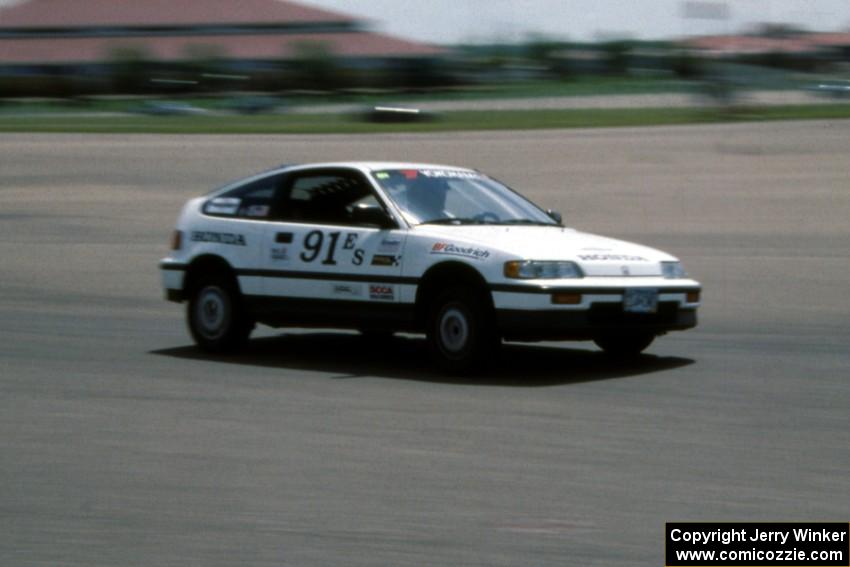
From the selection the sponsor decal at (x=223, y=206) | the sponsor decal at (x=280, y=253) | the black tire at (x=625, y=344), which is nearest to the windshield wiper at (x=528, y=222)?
the black tire at (x=625, y=344)

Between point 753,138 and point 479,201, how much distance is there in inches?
1128

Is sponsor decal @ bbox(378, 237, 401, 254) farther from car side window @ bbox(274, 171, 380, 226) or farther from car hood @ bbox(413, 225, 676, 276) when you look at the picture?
car side window @ bbox(274, 171, 380, 226)

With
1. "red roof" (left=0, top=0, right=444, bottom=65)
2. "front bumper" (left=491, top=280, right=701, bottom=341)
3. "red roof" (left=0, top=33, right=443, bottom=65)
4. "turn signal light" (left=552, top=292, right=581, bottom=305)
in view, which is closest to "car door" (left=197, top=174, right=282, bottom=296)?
"front bumper" (left=491, top=280, right=701, bottom=341)

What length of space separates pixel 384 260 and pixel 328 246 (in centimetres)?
56

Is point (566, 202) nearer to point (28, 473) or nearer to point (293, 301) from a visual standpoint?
point (293, 301)

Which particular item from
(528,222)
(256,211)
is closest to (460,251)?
(528,222)

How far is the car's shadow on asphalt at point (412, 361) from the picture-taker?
10344 mm

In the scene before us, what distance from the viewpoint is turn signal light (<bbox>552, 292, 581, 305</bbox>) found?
9883mm

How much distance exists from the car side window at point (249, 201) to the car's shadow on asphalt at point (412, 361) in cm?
108

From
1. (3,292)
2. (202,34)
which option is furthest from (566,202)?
(202,34)

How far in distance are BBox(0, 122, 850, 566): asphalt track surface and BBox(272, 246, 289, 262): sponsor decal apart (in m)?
0.78

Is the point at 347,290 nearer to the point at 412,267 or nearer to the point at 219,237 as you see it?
the point at 412,267

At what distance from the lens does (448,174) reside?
37.5 feet

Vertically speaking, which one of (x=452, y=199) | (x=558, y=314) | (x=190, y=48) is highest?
(x=190, y=48)
